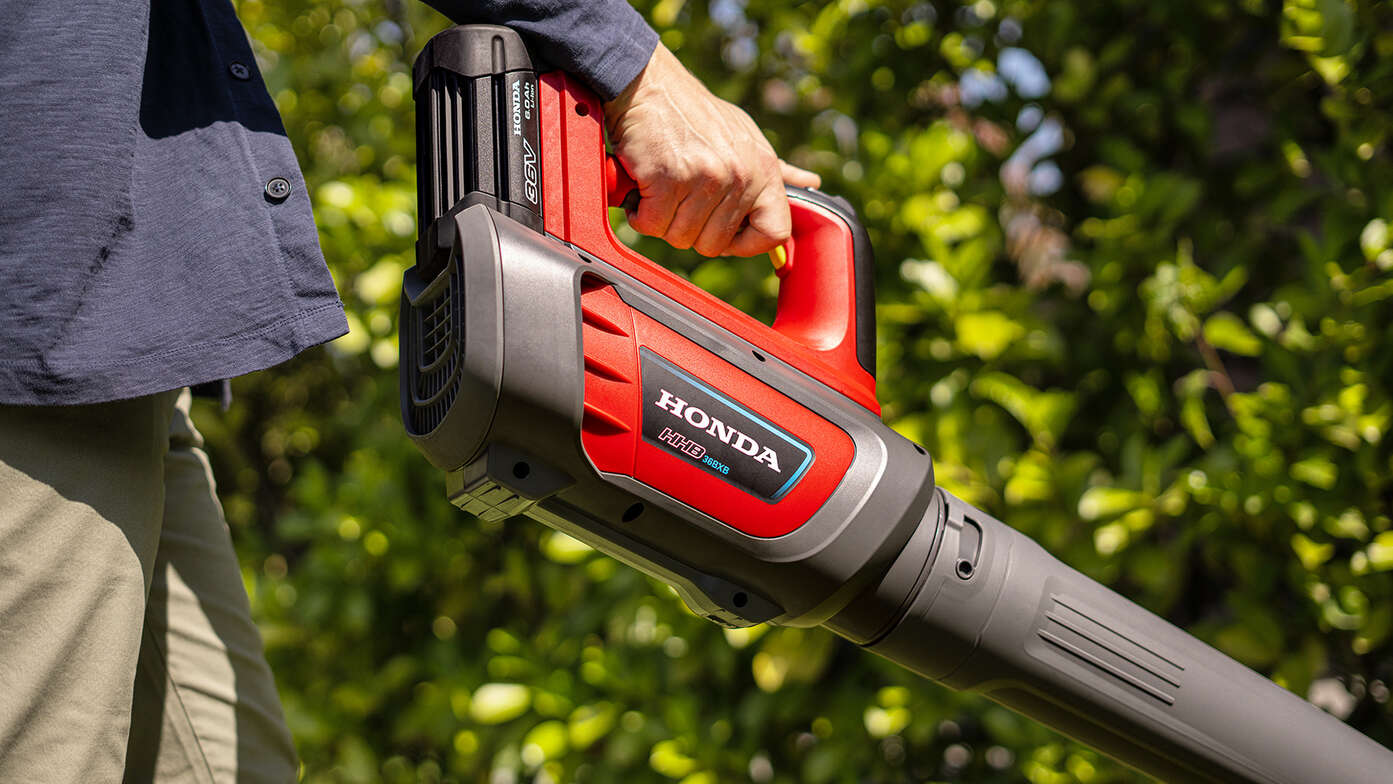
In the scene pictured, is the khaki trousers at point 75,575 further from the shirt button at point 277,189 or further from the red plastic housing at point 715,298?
the red plastic housing at point 715,298

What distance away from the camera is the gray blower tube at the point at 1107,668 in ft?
3.52

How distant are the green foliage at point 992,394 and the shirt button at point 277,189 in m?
0.91

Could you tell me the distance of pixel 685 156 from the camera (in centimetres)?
106

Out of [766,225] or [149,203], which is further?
[766,225]

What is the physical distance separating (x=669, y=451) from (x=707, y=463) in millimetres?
42

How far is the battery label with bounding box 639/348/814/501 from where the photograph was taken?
0.98 metres

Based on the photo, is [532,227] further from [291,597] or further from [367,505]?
[291,597]

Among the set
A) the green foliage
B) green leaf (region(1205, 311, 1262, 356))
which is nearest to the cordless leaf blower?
the green foliage

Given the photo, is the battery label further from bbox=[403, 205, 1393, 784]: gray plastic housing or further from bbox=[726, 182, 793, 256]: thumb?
bbox=[726, 182, 793, 256]: thumb

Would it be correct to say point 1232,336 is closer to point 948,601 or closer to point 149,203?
point 948,601

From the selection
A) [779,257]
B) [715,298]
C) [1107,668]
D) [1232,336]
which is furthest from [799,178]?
[1232,336]

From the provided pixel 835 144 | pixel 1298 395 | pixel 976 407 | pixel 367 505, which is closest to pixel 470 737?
pixel 367 505

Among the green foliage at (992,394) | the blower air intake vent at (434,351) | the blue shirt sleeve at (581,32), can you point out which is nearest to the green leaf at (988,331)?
the green foliage at (992,394)

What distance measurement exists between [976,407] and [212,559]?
116 centimetres
